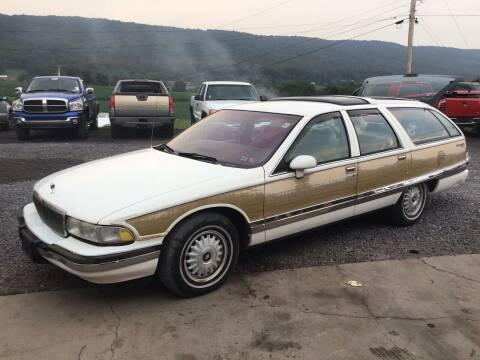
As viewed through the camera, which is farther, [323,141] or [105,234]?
[323,141]

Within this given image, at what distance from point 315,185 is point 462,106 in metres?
10.1

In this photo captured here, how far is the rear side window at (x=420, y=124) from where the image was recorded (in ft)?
17.9

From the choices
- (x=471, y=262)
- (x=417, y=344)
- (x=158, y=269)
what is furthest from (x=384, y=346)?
(x=471, y=262)

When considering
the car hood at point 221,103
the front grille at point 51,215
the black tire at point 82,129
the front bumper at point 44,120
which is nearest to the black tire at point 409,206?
the front grille at point 51,215

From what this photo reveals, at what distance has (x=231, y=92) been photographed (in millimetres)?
13531

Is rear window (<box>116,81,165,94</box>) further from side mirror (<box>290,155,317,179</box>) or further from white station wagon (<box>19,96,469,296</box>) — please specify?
side mirror (<box>290,155,317,179</box>)

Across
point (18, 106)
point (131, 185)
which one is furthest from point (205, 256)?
point (18, 106)

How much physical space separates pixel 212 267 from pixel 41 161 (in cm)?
688

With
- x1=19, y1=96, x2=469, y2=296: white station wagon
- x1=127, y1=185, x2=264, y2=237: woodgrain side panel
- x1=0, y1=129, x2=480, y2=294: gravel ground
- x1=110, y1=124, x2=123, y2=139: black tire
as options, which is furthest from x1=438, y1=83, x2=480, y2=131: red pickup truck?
x1=127, y1=185, x2=264, y2=237: woodgrain side panel

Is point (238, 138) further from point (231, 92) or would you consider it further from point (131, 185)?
point (231, 92)

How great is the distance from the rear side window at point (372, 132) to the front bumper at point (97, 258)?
8.09ft

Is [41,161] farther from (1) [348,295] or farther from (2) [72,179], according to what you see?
(1) [348,295]

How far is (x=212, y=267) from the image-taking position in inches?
151

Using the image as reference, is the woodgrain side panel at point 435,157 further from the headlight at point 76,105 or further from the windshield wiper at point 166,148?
the headlight at point 76,105
